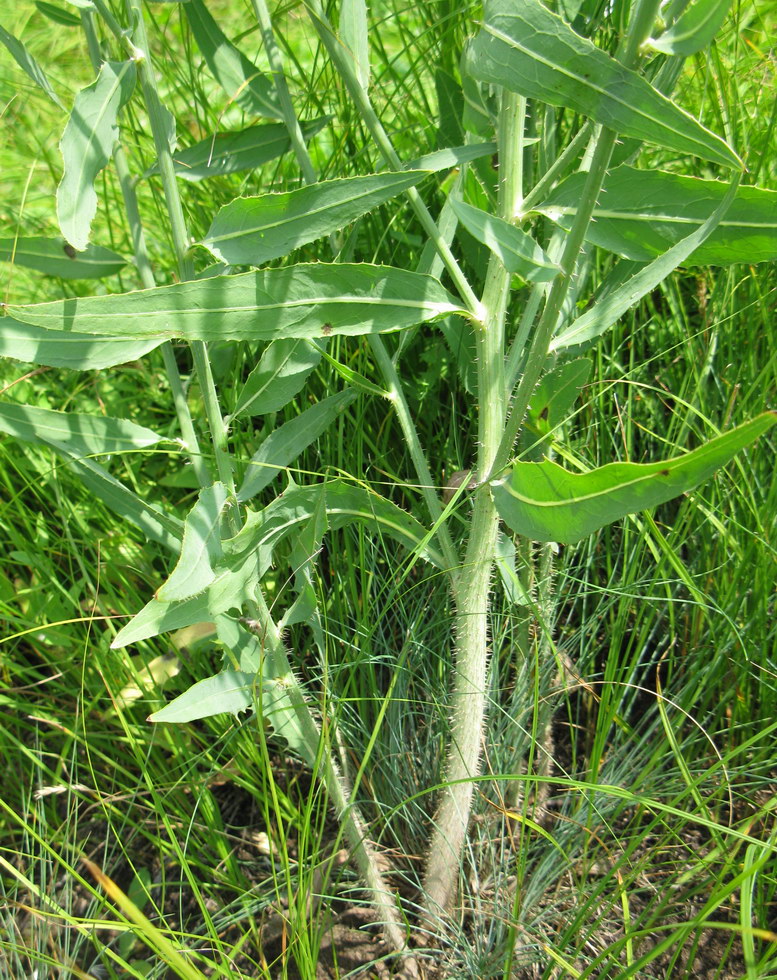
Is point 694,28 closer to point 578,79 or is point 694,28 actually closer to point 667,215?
point 578,79

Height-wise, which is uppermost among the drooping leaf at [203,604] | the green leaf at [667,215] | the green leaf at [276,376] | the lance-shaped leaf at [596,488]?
the green leaf at [667,215]

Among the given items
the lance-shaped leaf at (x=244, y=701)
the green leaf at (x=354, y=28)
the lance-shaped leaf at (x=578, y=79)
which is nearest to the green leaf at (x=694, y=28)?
the lance-shaped leaf at (x=578, y=79)

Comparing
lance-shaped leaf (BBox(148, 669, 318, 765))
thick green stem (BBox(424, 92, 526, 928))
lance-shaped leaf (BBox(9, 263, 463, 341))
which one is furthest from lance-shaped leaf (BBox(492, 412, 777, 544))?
lance-shaped leaf (BBox(148, 669, 318, 765))

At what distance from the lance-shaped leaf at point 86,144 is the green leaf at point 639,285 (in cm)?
47

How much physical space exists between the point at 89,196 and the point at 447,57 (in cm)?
76

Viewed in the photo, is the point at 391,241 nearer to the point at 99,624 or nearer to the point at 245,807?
the point at 99,624

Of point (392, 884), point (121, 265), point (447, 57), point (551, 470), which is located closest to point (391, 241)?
point (447, 57)

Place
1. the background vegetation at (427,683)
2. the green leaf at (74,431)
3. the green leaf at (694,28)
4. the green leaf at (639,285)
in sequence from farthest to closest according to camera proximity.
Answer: the background vegetation at (427,683) → the green leaf at (74,431) → the green leaf at (639,285) → the green leaf at (694,28)

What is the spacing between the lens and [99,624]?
1.35m

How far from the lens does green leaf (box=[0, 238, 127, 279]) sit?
1026mm

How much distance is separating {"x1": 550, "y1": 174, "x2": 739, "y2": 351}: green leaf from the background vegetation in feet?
0.85

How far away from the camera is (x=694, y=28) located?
1.99 ft

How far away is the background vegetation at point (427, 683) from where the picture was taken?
3.56ft

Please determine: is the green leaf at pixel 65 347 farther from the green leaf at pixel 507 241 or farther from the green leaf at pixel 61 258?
the green leaf at pixel 507 241
